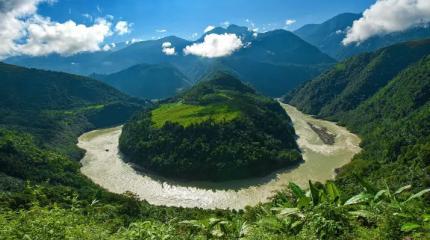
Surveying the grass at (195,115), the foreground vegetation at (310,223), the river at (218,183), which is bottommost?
the river at (218,183)

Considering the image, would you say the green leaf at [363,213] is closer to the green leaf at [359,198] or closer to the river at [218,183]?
the green leaf at [359,198]

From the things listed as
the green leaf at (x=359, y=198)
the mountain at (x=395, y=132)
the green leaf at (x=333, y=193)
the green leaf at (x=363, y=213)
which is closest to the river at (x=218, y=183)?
the mountain at (x=395, y=132)

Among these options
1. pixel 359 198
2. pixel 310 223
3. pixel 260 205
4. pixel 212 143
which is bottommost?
pixel 212 143

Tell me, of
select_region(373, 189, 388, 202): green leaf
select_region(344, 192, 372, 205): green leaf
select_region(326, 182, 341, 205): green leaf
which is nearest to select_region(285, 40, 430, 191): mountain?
select_region(326, 182, 341, 205): green leaf

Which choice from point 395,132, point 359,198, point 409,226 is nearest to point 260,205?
point 359,198

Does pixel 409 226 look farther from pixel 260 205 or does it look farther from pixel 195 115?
pixel 195 115

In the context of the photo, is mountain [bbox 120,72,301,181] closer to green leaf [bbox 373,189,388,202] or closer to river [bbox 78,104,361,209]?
river [bbox 78,104,361,209]
